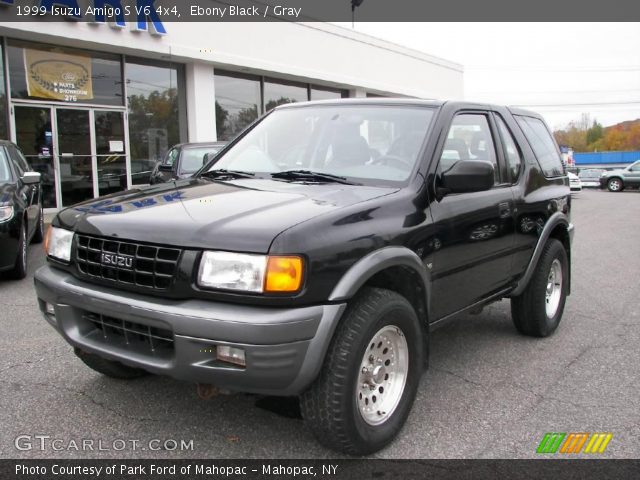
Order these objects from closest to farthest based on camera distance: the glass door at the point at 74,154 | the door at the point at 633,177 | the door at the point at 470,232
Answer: the door at the point at 470,232 → the glass door at the point at 74,154 → the door at the point at 633,177

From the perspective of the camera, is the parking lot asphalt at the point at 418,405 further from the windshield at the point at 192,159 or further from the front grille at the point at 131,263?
the windshield at the point at 192,159

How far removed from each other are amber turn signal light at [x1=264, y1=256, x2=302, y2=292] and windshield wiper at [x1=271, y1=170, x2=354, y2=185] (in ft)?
3.45

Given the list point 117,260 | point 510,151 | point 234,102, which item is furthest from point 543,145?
point 234,102

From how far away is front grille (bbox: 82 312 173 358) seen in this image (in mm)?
2631

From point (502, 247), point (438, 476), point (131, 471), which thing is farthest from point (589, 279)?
point (131, 471)

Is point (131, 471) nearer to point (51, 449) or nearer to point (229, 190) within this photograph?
point (51, 449)

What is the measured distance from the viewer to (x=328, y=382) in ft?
8.63

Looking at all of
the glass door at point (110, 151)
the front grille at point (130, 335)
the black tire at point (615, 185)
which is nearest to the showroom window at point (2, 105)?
the glass door at point (110, 151)

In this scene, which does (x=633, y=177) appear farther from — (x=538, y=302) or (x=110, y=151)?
(x=538, y=302)

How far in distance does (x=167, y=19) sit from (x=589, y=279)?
11.7m

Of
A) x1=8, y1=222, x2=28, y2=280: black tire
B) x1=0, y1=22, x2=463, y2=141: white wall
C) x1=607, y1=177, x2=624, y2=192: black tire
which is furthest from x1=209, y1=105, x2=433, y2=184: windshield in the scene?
x1=607, y1=177, x2=624, y2=192: black tire

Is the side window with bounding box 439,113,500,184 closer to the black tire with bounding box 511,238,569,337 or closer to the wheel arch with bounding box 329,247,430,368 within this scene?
the wheel arch with bounding box 329,247,430,368

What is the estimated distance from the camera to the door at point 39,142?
12.6 meters

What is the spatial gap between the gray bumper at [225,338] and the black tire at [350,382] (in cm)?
12
